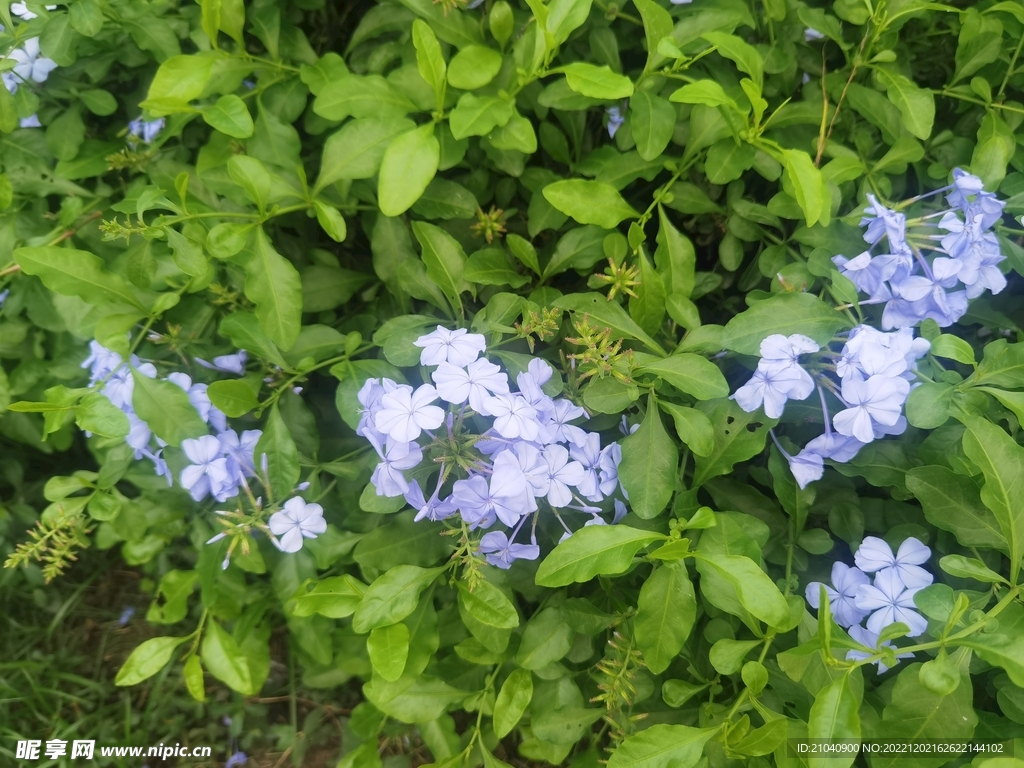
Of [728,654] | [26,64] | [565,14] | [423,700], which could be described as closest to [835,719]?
[728,654]

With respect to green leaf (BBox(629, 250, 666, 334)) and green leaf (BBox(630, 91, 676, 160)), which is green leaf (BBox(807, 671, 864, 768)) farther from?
green leaf (BBox(630, 91, 676, 160))

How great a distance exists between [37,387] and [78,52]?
0.76 meters

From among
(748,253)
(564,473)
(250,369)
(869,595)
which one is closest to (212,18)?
(250,369)

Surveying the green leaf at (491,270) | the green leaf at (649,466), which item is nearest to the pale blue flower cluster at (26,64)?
the green leaf at (491,270)

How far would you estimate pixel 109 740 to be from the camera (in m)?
2.04

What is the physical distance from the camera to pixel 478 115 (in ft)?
3.81

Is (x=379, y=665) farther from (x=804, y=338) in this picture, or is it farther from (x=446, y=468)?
(x=804, y=338)

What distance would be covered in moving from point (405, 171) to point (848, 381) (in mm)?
748

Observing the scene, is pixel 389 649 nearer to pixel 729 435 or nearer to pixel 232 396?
pixel 232 396

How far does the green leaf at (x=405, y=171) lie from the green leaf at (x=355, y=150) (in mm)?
70

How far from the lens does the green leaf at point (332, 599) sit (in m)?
1.16

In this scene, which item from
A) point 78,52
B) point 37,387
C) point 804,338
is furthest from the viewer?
point 37,387

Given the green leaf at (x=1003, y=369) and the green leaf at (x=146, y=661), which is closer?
the green leaf at (x=1003, y=369)

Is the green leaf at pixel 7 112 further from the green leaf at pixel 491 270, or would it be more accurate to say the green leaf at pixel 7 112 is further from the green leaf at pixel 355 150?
the green leaf at pixel 491 270
